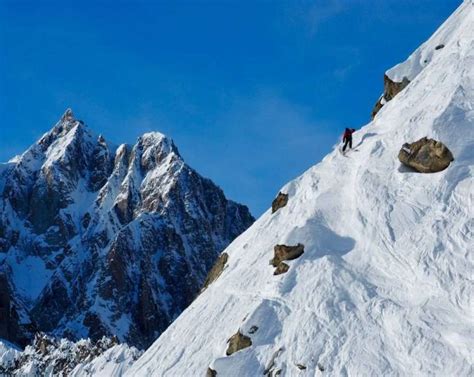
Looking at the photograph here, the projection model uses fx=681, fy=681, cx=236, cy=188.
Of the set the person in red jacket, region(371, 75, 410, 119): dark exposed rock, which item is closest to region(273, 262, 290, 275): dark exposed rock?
the person in red jacket

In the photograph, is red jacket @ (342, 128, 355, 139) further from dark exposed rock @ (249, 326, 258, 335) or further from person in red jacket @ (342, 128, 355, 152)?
dark exposed rock @ (249, 326, 258, 335)

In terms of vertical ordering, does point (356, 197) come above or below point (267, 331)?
above

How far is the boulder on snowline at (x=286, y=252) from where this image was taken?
1459 inches

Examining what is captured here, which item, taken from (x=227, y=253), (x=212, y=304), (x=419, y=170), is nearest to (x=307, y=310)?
(x=212, y=304)

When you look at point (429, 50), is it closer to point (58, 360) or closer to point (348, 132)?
point (348, 132)

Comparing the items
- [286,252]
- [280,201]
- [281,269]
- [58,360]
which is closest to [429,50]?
[280,201]

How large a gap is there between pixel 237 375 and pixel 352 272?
8.08 metres

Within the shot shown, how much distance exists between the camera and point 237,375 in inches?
1190

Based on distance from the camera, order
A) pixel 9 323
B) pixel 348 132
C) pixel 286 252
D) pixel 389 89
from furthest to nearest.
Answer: pixel 9 323 → pixel 389 89 → pixel 348 132 → pixel 286 252

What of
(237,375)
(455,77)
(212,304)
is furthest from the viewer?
(455,77)

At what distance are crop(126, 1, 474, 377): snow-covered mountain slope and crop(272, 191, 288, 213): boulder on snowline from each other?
0.50 meters

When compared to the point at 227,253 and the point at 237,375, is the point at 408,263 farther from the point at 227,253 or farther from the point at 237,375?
the point at 227,253

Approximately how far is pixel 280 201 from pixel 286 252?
950 centimetres

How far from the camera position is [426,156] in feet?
123
